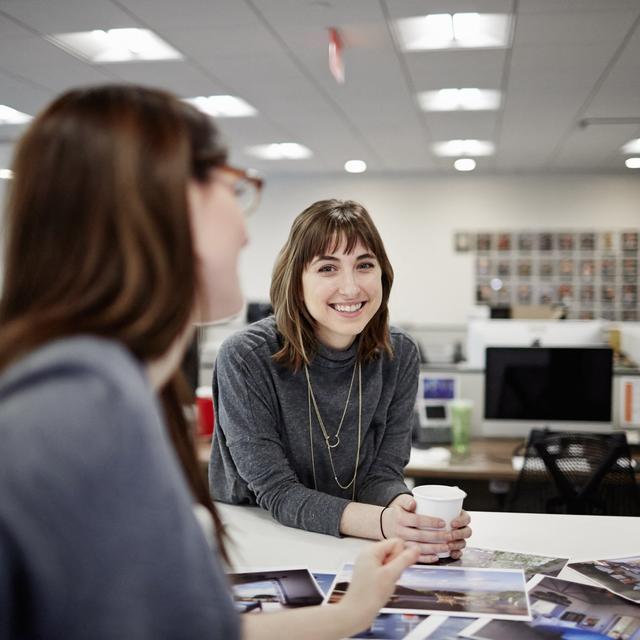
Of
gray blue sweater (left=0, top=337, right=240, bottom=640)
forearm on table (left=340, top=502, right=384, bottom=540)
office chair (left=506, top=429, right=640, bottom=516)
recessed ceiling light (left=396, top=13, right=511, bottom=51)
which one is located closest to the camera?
gray blue sweater (left=0, top=337, right=240, bottom=640)

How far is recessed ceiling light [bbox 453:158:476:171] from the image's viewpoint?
7.70 metres

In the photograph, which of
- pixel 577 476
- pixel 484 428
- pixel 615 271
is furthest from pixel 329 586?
pixel 615 271

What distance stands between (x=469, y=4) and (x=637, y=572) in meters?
2.73

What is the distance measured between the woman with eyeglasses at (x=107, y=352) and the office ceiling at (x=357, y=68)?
259cm

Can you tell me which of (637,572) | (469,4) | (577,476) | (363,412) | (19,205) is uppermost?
(469,4)

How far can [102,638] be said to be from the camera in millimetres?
507

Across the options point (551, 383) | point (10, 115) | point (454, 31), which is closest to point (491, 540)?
point (551, 383)

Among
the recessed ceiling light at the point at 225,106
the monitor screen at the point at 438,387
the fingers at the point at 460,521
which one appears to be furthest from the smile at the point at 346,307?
the recessed ceiling light at the point at 225,106

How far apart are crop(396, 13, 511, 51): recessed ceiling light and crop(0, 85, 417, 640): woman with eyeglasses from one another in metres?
3.14

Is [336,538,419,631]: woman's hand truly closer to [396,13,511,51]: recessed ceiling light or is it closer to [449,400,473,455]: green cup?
[449,400,473,455]: green cup

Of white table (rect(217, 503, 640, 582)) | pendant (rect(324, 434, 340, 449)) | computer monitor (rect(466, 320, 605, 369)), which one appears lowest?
white table (rect(217, 503, 640, 582))

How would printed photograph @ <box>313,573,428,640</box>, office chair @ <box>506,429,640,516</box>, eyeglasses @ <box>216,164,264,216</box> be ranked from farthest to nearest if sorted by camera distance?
office chair @ <box>506,429,640,516</box> < printed photograph @ <box>313,573,428,640</box> < eyeglasses @ <box>216,164,264,216</box>

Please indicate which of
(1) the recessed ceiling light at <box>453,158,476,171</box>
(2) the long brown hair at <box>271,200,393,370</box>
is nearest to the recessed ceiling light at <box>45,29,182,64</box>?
(2) the long brown hair at <box>271,200,393,370</box>

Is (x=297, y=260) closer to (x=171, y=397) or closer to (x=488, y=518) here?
(x=488, y=518)
